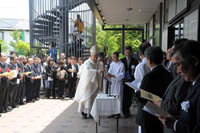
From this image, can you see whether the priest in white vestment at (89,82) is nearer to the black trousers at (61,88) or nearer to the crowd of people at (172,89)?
the crowd of people at (172,89)

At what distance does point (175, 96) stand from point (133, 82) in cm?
123

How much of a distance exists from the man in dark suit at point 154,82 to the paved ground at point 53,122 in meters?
2.57

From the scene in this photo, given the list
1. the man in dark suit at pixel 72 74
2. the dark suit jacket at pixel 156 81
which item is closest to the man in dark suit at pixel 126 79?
the dark suit jacket at pixel 156 81

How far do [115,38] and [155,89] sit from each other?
32.8 m

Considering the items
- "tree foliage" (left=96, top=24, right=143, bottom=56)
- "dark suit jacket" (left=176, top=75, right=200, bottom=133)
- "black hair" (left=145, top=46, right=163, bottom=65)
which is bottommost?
"dark suit jacket" (left=176, top=75, right=200, bottom=133)

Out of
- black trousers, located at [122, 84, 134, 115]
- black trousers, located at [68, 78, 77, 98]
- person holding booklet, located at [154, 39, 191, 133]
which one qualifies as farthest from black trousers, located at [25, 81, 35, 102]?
person holding booklet, located at [154, 39, 191, 133]

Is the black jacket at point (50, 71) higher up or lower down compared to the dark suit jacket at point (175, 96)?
lower down

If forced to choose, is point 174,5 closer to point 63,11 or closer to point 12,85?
point 12,85

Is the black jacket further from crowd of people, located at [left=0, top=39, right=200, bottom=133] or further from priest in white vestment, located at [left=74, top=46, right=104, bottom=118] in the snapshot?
priest in white vestment, located at [left=74, top=46, right=104, bottom=118]

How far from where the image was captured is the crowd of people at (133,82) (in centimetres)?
163

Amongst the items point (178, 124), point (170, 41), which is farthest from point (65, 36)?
point (178, 124)

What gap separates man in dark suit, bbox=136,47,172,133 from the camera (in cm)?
259

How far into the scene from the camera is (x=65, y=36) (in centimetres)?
1263

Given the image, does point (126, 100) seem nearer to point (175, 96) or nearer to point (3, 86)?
point (3, 86)
